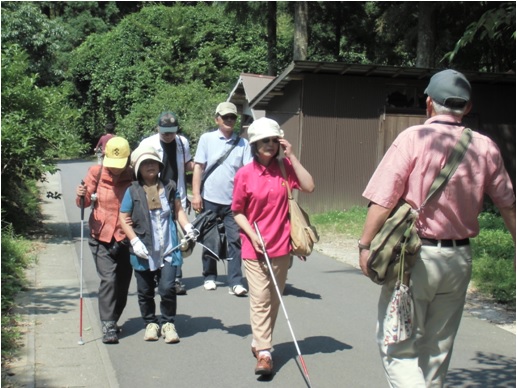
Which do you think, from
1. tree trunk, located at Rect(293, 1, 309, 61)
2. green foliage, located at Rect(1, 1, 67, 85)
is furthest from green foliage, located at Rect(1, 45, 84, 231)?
green foliage, located at Rect(1, 1, 67, 85)

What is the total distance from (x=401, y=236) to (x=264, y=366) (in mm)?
2202

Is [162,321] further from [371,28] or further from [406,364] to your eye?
[371,28]

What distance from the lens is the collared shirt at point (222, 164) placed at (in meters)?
8.71

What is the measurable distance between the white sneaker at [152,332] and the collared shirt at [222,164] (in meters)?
2.19

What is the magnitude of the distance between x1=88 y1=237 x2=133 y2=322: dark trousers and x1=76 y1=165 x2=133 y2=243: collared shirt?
92 mm

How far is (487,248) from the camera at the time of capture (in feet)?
38.4

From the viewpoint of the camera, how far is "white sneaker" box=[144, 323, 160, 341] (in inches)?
267

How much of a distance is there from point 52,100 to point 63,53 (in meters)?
33.7

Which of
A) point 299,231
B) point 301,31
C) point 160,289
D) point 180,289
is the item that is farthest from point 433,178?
point 301,31

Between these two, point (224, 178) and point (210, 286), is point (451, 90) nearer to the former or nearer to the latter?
point (224, 178)

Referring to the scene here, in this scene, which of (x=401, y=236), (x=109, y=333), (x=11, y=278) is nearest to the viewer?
(x=401, y=236)

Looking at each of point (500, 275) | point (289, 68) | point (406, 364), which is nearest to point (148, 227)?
point (406, 364)

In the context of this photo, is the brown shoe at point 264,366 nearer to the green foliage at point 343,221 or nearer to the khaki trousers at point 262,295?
the khaki trousers at point 262,295

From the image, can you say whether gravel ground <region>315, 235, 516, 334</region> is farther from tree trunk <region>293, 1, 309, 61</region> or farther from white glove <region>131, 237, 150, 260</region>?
Result: tree trunk <region>293, 1, 309, 61</region>
